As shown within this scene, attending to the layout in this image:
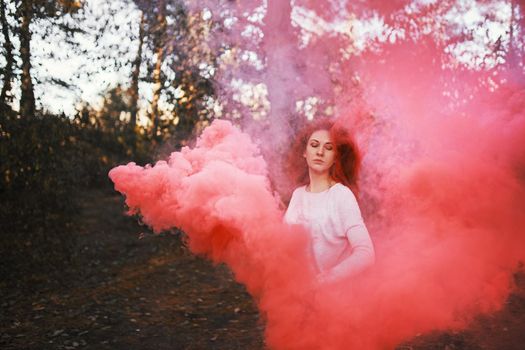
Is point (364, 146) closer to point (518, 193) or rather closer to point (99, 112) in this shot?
point (518, 193)

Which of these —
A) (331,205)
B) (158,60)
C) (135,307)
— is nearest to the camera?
(331,205)

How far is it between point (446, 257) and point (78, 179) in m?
8.05

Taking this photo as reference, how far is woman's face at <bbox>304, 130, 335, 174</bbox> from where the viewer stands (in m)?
3.03

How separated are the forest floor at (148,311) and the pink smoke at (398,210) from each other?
268cm

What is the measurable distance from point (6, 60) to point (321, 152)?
4886mm

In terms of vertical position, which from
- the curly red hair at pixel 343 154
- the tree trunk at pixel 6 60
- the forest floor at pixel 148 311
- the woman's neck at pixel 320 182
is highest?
the tree trunk at pixel 6 60

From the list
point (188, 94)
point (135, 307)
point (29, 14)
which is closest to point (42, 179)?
point (135, 307)

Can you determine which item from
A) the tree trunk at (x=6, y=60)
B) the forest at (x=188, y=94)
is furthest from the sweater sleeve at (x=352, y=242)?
the tree trunk at (x=6, y=60)

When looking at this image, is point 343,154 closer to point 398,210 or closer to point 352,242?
point 352,242

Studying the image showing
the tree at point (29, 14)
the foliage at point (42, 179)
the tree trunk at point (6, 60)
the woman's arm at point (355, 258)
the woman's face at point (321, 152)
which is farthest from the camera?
the foliage at point (42, 179)

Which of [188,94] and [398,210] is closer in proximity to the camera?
[398,210]

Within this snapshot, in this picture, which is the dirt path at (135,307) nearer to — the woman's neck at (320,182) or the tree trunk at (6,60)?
the tree trunk at (6,60)

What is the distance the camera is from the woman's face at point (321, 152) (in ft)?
9.93

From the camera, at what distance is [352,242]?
275cm
